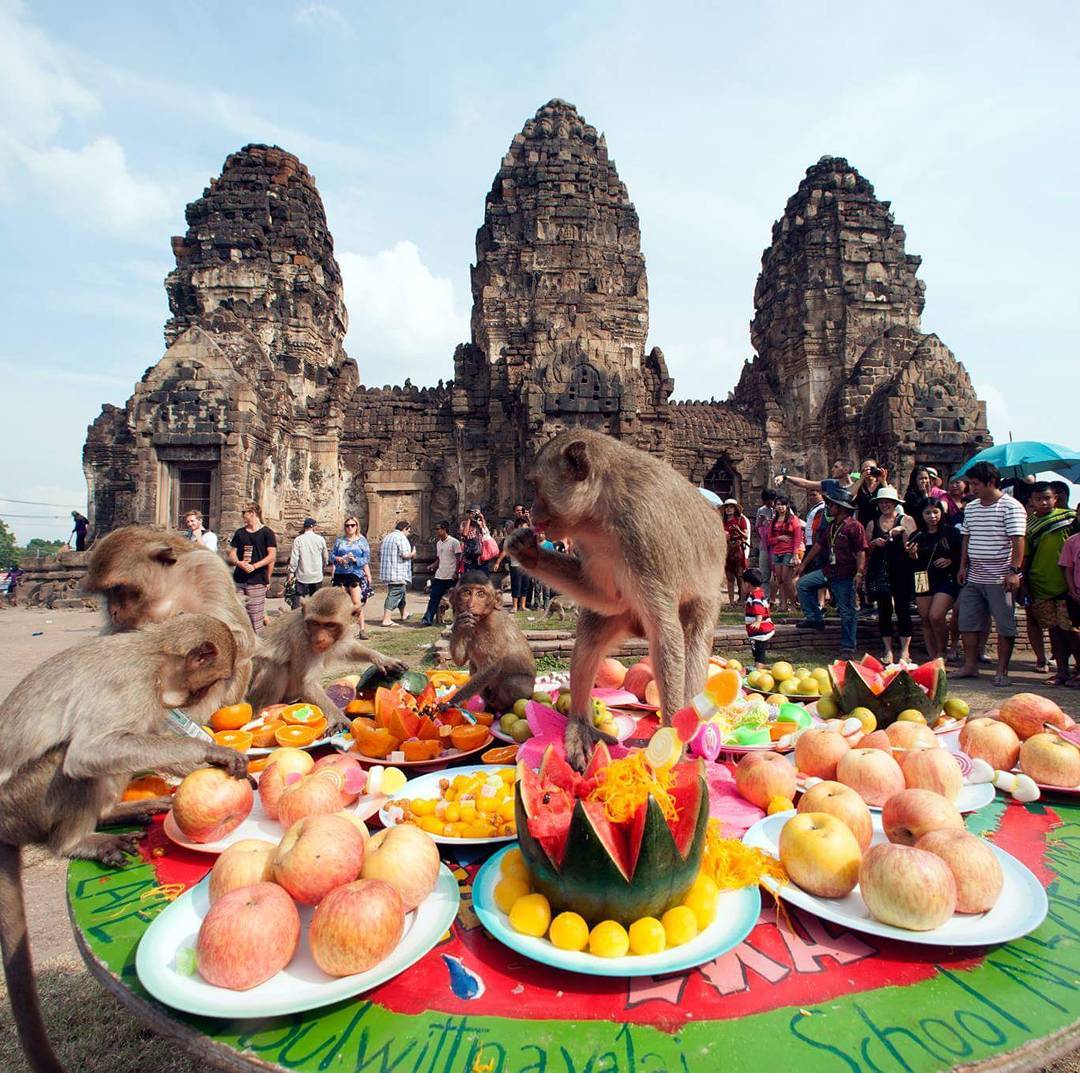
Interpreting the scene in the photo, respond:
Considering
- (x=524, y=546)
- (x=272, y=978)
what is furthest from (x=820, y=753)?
(x=272, y=978)

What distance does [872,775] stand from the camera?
2.12 m

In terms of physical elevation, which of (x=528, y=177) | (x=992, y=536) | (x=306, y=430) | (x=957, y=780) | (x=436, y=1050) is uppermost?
(x=528, y=177)

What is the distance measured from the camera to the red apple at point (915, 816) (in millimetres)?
1734

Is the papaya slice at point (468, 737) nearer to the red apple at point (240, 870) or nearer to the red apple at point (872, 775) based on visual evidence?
the red apple at point (240, 870)

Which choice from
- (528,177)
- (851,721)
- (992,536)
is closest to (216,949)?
(851,721)

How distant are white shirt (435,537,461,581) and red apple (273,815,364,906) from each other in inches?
385

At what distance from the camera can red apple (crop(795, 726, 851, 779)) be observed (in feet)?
7.57

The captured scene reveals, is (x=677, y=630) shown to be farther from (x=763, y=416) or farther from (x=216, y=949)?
(x=763, y=416)

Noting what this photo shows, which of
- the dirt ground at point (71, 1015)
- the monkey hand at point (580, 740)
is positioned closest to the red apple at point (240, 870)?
the monkey hand at point (580, 740)

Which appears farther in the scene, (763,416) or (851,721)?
(763,416)

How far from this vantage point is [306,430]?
63.7 feet

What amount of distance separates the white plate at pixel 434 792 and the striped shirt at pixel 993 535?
6.04 m

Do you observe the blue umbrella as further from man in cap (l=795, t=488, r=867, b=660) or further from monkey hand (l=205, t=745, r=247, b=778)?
monkey hand (l=205, t=745, r=247, b=778)

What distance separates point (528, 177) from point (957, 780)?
83.9 feet
